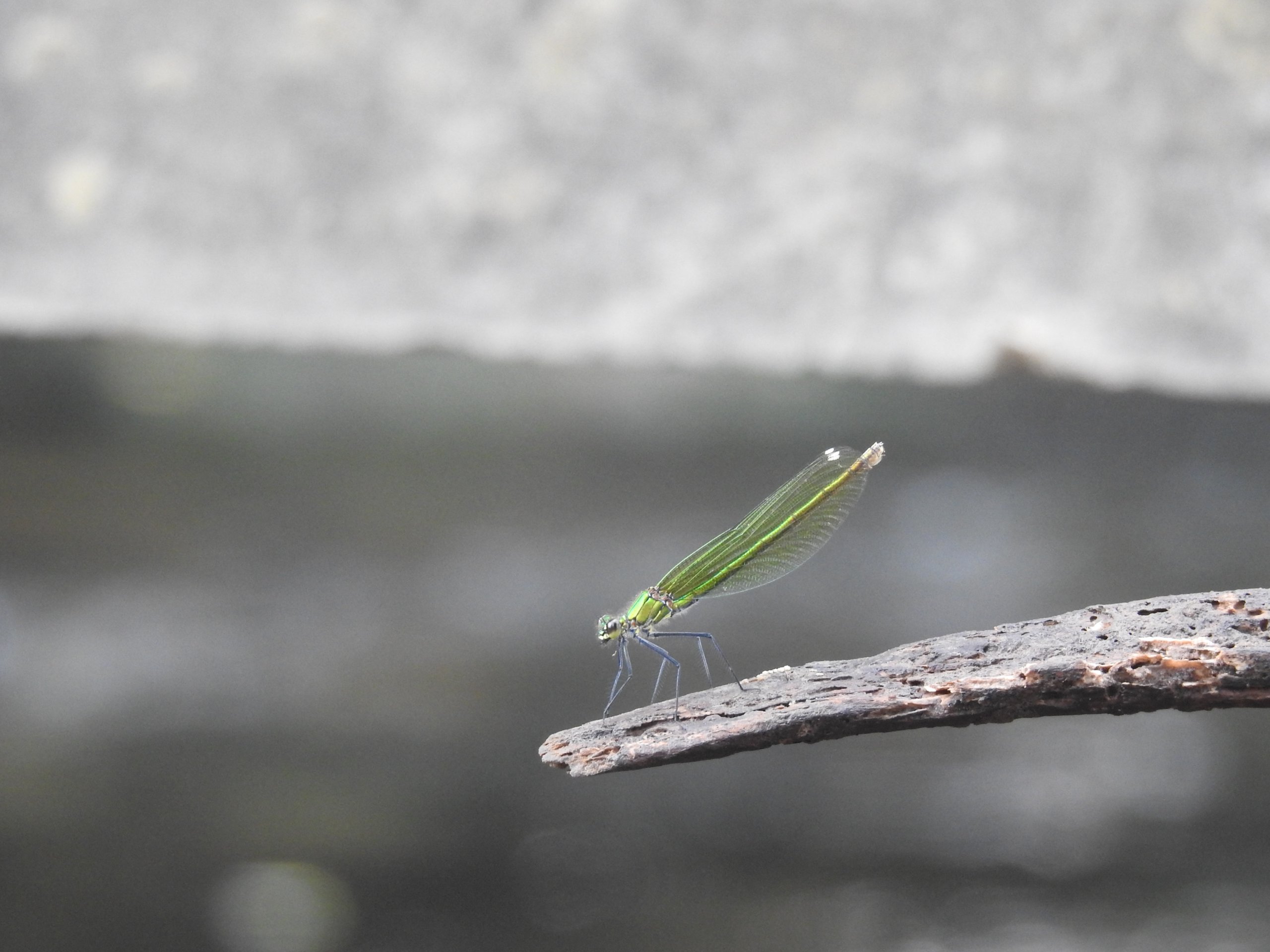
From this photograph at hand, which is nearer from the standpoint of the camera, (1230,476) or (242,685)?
(1230,476)

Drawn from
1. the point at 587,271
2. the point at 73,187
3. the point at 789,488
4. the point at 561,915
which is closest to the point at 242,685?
the point at 561,915

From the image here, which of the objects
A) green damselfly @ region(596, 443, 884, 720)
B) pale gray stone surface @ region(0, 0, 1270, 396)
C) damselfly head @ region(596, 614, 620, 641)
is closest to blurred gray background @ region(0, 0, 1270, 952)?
pale gray stone surface @ region(0, 0, 1270, 396)

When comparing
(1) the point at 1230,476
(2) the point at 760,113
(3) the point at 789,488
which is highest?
(2) the point at 760,113

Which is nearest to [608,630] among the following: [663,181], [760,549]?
[760,549]

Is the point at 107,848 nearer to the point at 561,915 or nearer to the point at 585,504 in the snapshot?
the point at 561,915

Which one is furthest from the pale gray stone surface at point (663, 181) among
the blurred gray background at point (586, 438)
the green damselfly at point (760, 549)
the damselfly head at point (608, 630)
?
the damselfly head at point (608, 630)

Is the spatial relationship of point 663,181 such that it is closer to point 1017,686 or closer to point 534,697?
point 1017,686

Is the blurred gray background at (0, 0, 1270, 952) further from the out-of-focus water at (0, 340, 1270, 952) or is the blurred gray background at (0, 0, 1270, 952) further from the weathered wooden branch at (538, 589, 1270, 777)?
the weathered wooden branch at (538, 589, 1270, 777)
